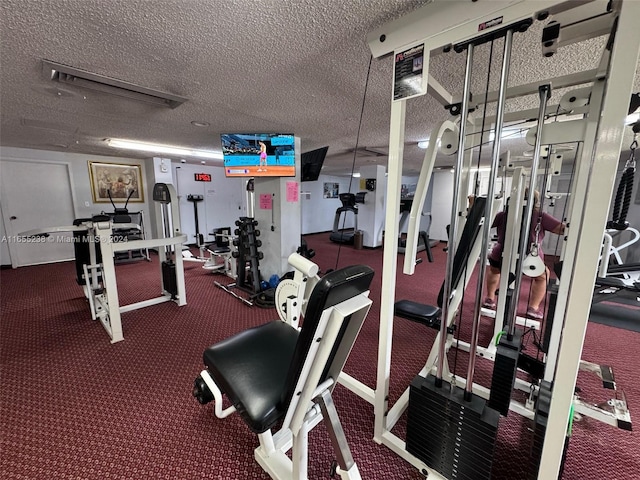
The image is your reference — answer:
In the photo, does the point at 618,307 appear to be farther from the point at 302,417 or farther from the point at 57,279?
the point at 57,279

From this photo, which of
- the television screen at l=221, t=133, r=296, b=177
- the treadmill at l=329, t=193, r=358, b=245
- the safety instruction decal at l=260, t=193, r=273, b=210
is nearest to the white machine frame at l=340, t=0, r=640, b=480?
the television screen at l=221, t=133, r=296, b=177

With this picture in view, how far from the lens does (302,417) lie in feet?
3.17

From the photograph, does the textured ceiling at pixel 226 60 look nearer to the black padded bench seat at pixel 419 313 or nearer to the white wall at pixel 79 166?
the black padded bench seat at pixel 419 313

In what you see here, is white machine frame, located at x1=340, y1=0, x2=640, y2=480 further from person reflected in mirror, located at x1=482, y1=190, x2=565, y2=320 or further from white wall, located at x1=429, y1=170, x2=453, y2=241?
white wall, located at x1=429, y1=170, x2=453, y2=241

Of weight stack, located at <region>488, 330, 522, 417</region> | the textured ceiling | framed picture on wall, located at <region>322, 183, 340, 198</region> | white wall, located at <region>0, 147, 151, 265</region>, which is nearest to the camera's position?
the textured ceiling

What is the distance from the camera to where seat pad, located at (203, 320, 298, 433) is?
98cm

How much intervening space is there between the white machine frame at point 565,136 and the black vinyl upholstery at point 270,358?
0.51 meters

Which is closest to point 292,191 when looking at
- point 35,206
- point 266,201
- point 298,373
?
point 266,201

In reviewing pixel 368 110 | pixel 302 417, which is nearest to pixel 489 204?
pixel 302 417

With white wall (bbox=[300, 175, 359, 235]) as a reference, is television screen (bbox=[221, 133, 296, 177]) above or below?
above

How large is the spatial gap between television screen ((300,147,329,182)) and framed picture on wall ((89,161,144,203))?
4302 mm

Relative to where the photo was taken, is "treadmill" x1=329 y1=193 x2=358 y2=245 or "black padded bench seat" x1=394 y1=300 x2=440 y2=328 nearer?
"black padded bench seat" x1=394 y1=300 x2=440 y2=328

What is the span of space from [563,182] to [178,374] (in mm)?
7907

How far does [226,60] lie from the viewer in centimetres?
159
